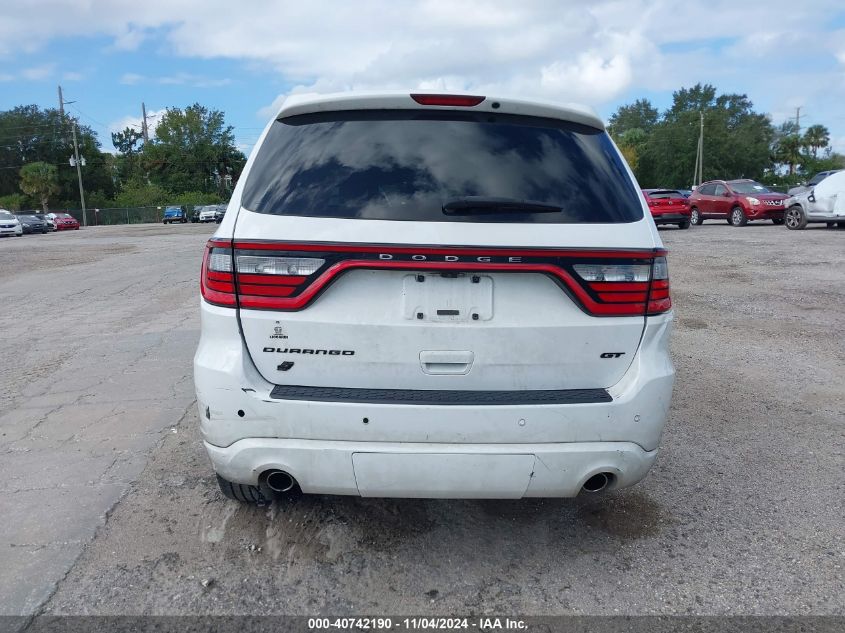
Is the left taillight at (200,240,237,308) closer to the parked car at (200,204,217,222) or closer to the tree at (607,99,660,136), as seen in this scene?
the parked car at (200,204,217,222)

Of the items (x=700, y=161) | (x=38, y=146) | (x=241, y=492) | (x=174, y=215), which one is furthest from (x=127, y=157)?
(x=241, y=492)

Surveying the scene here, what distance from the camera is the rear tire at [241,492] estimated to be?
3.16 metres

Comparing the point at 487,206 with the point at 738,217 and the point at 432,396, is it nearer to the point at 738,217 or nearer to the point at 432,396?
the point at 432,396

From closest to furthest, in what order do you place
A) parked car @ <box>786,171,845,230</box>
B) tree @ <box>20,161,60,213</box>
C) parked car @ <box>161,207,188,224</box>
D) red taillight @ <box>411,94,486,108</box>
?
red taillight @ <box>411,94,486,108</box> → parked car @ <box>786,171,845,230</box> → parked car @ <box>161,207,188,224</box> → tree @ <box>20,161,60,213</box>

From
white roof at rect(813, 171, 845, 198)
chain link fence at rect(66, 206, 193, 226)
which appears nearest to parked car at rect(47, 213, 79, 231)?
chain link fence at rect(66, 206, 193, 226)

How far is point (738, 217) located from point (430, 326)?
25.4 m

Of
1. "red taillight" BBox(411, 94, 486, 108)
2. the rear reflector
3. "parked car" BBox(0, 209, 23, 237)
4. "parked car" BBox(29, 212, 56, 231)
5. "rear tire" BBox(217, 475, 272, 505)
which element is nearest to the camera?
the rear reflector

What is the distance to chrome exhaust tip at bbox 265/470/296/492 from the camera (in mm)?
2719

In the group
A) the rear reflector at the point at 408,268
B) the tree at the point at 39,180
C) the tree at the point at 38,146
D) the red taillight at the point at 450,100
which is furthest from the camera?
the tree at the point at 38,146

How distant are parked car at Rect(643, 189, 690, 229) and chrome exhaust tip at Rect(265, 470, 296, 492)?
23346 mm

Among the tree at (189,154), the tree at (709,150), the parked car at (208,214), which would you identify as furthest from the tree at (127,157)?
the tree at (709,150)

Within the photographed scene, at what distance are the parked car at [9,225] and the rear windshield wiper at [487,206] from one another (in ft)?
137

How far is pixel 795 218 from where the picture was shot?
21.2 m

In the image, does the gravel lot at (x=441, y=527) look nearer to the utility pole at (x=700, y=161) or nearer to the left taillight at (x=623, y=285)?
the left taillight at (x=623, y=285)
